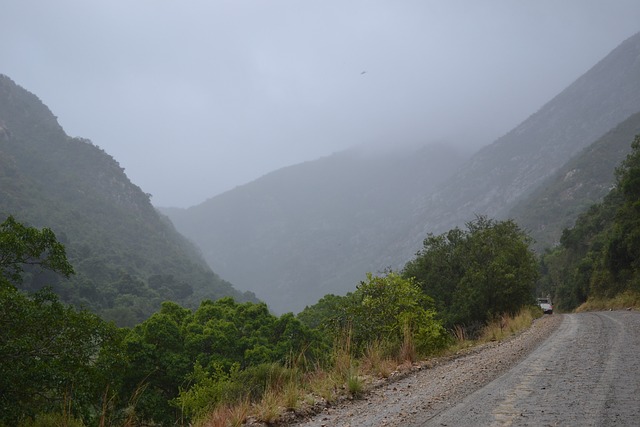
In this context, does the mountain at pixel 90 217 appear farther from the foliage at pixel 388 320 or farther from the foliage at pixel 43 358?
the foliage at pixel 388 320

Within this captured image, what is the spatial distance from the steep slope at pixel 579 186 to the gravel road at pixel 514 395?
345 feet

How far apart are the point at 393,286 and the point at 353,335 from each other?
2149 mm

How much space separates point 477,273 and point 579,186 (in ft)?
363

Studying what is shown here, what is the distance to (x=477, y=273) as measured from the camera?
26484 millimetres

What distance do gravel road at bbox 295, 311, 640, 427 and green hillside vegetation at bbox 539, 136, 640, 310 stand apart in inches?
1018

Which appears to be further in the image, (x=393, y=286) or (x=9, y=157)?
(x=9, y=157)

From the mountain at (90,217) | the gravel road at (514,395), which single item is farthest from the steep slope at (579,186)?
the gravel road at (514,395)

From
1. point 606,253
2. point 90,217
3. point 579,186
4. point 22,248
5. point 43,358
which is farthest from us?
point 90,217

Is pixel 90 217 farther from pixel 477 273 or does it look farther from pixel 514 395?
pixel 514 395

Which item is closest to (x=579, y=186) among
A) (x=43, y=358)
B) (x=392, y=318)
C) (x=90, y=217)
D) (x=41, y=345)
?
(x=392, y=318)

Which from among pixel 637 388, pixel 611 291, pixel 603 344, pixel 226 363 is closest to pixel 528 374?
pixel 637 388

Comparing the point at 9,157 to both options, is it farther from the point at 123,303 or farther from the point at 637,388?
the point at 637,388

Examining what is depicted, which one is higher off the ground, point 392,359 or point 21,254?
point 21,254

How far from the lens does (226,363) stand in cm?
2462
